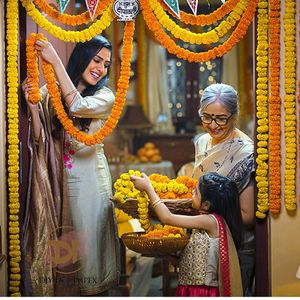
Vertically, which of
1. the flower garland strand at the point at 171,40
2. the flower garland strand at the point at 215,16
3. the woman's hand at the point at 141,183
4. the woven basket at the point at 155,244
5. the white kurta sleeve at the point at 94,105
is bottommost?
the woven basket at the point at 155,244

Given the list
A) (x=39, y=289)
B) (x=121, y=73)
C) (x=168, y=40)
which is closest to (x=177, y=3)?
(x=168, y=40)

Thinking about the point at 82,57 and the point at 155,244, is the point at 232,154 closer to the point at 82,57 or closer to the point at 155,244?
the point at 155,244

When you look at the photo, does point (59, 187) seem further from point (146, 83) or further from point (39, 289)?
point (146, 83)

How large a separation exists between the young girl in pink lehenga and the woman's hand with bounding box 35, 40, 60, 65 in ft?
3.08

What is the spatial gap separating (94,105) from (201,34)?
840 mm

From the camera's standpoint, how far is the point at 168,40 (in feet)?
16.7

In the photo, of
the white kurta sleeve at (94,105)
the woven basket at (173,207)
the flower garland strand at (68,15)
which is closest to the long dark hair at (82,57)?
the white kurta sleeve at (94,105)

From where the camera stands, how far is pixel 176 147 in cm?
610

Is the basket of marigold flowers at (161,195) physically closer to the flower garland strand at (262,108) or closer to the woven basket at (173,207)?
the woven basket at (173,207)

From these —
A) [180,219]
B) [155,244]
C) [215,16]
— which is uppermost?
[215,16]

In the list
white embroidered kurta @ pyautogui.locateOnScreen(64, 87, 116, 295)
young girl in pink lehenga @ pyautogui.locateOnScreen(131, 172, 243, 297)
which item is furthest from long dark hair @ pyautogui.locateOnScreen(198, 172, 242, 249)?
white embroidered kurta @ pyautogui.locateOnScreen(64, 87, 116, 295)

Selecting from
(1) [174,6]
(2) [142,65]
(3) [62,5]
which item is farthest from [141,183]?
(2) [142,65]

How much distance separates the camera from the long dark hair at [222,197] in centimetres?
496

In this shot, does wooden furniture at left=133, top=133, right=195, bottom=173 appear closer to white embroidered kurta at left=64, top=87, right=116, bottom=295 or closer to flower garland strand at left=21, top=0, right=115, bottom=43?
white embroidered kurta at left=64, top=87, right=116, bottom=295
